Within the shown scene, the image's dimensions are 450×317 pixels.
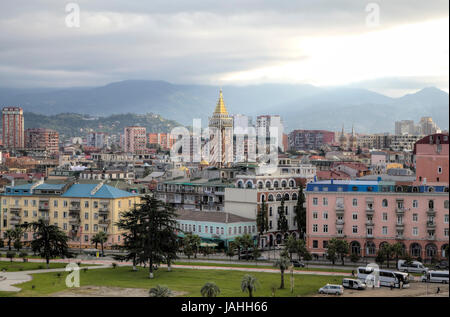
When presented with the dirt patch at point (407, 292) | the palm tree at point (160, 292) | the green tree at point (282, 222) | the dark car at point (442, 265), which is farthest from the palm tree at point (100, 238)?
the dark car at point (442, 265)

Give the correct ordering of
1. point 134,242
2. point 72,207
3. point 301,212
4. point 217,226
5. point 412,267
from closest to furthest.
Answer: point 412,267 < point 134,242 < point 217,226 < point 301,212 < point 72,207

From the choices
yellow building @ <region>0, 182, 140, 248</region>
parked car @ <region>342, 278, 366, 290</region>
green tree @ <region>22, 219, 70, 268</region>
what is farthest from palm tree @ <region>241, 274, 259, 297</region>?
yellow building @ <region>0, 182, 140, 248</region>

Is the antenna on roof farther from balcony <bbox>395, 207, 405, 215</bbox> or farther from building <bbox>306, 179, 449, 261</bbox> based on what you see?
balcony <bbox>395, 207, 405, 215</bbox>

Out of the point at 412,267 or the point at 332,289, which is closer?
the point at 332,289

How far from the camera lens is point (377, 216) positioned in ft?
168

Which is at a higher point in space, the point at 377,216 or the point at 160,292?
the point at 377,216

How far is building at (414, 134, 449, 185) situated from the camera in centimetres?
5122

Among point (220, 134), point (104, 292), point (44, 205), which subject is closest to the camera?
point (104, 292)

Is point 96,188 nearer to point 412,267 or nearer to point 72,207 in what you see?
point 72,207

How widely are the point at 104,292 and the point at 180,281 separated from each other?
491 cm

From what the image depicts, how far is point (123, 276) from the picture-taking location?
44.3m

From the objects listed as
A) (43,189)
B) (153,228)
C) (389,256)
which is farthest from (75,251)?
(389,256)

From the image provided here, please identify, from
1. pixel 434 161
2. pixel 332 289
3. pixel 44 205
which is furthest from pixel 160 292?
pixel 44 205
